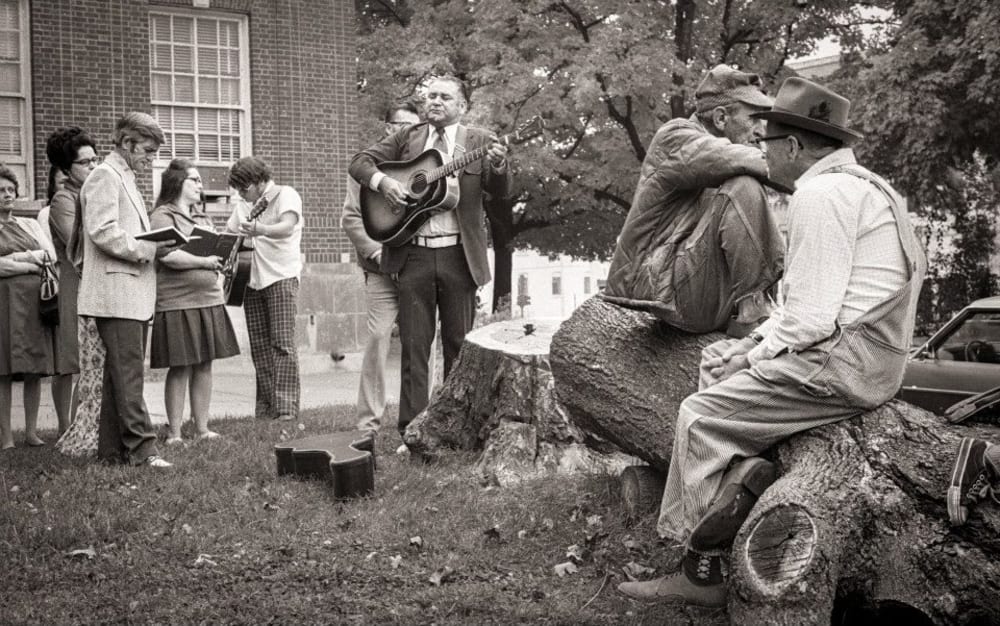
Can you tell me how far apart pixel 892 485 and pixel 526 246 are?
85.5 ft

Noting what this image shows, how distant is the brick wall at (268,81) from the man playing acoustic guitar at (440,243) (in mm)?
→ 8372

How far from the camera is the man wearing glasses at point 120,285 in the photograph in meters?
7.13

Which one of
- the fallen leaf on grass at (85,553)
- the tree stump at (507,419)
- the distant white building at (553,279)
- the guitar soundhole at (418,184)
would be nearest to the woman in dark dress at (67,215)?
the guitar soundhole at (418,184)

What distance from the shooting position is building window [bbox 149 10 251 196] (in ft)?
50.3

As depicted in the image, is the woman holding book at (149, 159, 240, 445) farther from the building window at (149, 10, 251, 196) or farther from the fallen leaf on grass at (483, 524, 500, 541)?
the building window at (149, 10, 251, 196)

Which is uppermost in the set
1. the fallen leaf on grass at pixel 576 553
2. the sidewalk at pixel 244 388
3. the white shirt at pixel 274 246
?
the white shirt at pixel 274 246

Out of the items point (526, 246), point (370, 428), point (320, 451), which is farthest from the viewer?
point (526, 246)

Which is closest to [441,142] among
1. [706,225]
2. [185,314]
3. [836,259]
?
[185,314]

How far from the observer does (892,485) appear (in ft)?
12.9

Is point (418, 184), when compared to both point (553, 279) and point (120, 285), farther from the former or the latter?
point (553, 279)

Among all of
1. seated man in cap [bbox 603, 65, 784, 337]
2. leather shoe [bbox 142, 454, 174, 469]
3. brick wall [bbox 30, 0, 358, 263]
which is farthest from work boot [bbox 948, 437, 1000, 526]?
brick wall [bbox 30, 0, 358, 263]

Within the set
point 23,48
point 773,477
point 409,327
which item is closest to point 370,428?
point 409,327

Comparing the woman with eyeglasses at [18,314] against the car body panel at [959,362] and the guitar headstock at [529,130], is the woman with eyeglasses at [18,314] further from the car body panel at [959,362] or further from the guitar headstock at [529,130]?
the guitar headstock at [529,130]

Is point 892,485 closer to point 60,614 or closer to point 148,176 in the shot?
point 60,614
